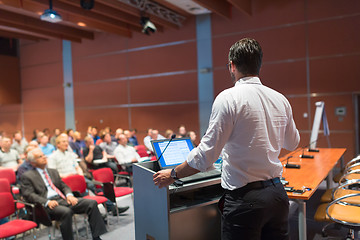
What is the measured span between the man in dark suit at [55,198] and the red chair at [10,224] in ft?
0.72

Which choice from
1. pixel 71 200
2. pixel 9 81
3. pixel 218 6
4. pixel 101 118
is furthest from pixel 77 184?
pixel 9 81

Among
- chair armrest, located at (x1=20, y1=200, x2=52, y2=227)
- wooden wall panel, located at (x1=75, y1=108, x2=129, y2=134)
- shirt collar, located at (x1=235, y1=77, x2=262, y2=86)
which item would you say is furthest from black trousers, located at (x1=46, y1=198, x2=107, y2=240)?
wooden wall panel, located at (x1=75, y1=108, x2=129, y2=134)

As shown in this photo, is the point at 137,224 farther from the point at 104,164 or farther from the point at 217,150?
the point at 104,164

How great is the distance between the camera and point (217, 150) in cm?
156

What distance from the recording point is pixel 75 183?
4.34 metres

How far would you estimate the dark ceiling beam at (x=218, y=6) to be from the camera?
7345mm

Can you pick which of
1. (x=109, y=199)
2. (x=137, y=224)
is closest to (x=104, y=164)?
(x=109, y=199)

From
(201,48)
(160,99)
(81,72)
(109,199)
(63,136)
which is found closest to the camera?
(109,199)

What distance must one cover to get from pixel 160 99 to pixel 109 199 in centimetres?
595

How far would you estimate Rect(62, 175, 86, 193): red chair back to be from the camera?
4262 millimetres

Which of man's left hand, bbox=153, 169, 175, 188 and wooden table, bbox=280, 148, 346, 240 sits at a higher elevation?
man's left hand, bbox=153, 169, 175, 188

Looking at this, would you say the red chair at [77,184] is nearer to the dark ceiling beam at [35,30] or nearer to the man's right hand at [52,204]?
the man's right hand at [52,204]

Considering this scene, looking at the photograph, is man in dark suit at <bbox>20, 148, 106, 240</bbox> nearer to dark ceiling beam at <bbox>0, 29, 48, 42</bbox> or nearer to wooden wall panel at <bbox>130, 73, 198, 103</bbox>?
wooden wall panel at <bbox>130, 73, 198, 103</bbox>

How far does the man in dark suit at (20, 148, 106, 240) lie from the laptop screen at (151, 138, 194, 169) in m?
1.80
